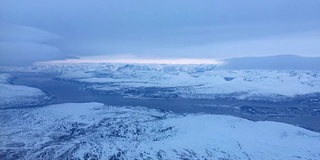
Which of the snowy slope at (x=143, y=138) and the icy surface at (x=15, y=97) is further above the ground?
the icy surface at (x=15, y=97)

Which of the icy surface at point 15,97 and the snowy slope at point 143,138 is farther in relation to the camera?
the icy surface at point 15,97

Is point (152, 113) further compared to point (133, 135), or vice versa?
point (152, 113)

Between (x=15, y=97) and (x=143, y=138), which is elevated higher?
(x=15, y=97)

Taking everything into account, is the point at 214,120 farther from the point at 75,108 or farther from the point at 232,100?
the point at 232,100

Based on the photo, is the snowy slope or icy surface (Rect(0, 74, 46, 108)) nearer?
the snowy slope

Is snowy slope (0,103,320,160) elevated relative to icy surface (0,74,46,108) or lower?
lower

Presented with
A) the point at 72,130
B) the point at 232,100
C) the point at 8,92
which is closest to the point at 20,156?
the point at 72,130

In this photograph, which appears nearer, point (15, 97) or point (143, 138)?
point (143, 138)

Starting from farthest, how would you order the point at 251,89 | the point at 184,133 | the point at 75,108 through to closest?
the point at 251,89 < the point at 75,108 < the point at 184,133
